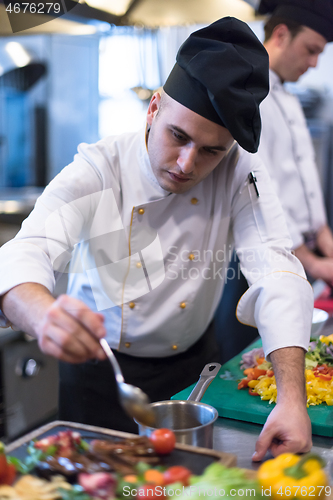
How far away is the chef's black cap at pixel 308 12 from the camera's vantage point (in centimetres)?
209

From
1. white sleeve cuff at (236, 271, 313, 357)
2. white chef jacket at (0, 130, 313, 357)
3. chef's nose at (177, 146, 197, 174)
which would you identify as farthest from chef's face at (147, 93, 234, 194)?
white sleeve cuff at (236, 271, 313, 357)

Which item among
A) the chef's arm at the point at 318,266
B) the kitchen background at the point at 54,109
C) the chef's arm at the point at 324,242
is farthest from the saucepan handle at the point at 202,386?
the chef's arm at the point at 324,242

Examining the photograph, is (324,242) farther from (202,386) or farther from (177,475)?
(177,475)

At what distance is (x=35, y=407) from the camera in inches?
94.3

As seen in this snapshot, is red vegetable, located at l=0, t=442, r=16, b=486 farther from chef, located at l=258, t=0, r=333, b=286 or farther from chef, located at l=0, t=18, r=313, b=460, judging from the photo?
chef, located at l=258, t=0, r=333, b=286

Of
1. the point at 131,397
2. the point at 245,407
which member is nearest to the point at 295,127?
the point at 245,407

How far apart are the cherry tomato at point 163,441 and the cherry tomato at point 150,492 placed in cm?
10

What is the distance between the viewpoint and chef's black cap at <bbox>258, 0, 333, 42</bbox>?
2.09 metres

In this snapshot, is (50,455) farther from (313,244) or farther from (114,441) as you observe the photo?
(313,244)

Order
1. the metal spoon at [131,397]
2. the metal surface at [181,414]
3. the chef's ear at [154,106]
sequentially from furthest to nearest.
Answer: the chef's ear at [154,106]
the metal surface at [181,414]
the metal spoon at [131,397]

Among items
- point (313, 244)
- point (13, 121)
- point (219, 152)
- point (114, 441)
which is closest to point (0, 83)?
point (13, 121)

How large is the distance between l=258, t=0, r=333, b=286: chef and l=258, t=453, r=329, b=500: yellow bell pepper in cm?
160

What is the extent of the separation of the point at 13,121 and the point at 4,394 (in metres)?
2.13

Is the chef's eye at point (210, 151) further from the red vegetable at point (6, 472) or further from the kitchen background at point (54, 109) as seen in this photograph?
the kitchen background at point (54, 109)
